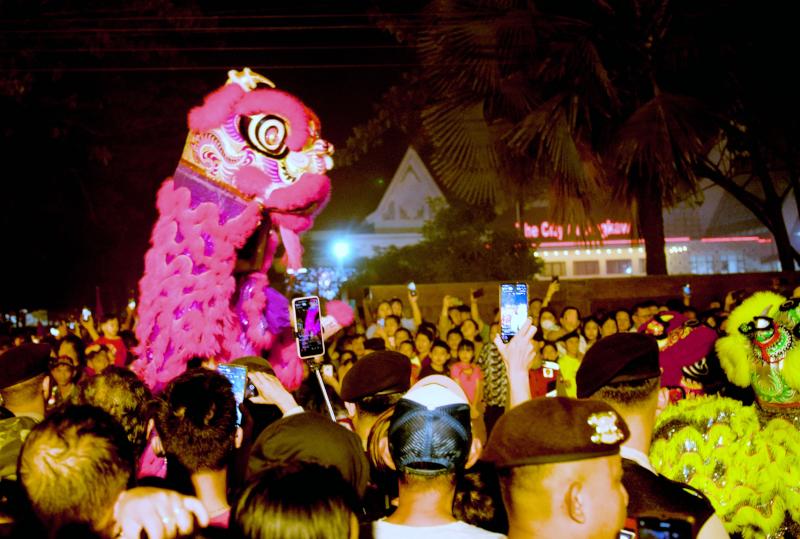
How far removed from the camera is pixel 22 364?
4.23 metres

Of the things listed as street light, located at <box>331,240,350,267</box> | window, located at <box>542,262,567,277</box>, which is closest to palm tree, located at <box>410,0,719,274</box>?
window, located at <box>542,262,567,277</box>

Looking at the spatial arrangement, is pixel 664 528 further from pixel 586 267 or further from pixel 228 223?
pixel 586 267

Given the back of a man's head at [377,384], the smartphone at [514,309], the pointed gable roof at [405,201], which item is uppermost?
the pointed gable roof at [405,201]

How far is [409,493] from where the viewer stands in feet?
8.40

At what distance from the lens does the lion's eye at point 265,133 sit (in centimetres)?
587

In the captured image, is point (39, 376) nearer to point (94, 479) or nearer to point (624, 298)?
point (94, 479)

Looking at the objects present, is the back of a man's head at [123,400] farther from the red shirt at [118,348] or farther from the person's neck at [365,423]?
the red shirt at [118,348]

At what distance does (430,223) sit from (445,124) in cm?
1343

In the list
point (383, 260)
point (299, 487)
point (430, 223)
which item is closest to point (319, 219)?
point (383, 260)

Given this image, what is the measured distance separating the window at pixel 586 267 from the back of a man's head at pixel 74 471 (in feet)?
91.5

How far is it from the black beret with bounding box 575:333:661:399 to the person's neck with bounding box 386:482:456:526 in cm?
63

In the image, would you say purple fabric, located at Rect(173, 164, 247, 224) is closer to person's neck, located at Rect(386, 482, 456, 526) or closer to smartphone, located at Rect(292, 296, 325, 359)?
smartphone, located at Rect(292, 296, 325, 359)

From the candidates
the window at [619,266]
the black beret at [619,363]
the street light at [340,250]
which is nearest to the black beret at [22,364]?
the black beret at [619,363]

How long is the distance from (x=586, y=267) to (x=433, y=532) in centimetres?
2778
